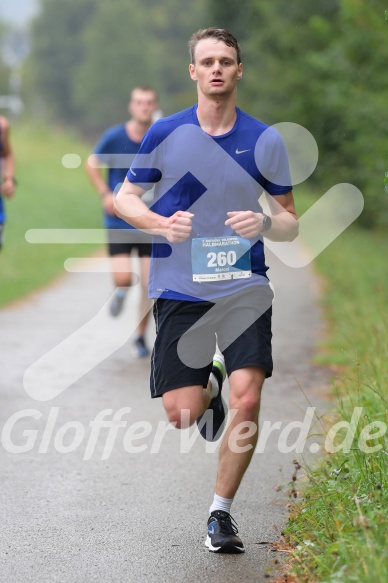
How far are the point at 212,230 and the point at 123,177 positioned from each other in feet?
16.7

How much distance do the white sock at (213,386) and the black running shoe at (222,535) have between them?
2.21ft

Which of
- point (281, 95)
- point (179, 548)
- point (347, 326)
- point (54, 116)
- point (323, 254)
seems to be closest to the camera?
point (179, 548)

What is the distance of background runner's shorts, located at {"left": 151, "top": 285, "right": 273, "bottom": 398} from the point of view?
17.6 feet

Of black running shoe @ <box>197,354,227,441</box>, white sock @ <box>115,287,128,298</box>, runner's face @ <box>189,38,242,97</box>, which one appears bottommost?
white sock @ <box>115,287,128,298</box>

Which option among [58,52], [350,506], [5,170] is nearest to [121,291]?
[5,170]

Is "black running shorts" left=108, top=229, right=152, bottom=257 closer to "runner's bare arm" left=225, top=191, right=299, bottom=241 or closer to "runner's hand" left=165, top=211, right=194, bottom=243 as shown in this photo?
"runner's bare arm" left=225, top=191, right=299, bottom=241

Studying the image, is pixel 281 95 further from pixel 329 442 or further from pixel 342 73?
pixel 329 442

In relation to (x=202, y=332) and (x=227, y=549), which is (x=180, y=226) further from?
(x=227, y=549)

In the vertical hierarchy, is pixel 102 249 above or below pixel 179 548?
below

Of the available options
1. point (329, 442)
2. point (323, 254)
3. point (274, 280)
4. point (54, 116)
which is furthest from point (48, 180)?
point (54, 116)

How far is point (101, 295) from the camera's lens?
604 inches

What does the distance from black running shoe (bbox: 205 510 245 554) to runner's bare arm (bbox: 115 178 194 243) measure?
4.00 ft

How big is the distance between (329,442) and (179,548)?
1390 mm

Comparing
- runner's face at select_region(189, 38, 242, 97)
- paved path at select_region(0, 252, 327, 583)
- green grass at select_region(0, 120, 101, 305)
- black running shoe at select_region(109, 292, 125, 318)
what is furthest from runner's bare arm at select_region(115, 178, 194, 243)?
green grass at select_region(0, 120, 101, 305)
